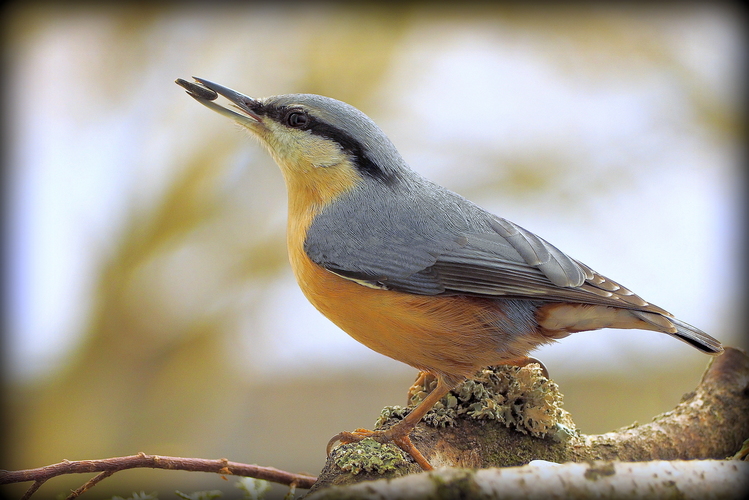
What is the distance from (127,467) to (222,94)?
136 centimetres

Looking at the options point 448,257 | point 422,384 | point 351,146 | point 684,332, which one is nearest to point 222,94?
point 351,146

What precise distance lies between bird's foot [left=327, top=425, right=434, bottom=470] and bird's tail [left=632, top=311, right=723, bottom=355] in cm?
79

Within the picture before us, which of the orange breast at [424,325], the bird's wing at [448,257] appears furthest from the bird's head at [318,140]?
the orange breast at [424,325]

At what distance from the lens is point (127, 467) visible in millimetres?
1577

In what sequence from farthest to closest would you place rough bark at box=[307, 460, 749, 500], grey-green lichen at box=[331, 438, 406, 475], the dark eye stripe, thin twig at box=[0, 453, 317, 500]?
the dark eye stripe < grey-green lichen at box=[331, 438, 406, 475] < thin twig at box=[0, 453, 317, 500] < rough bark at box=[307, 460, 749, 500]

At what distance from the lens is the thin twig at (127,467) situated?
1.51 m

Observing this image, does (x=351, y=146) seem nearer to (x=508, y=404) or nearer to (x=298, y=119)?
(x=298, y=119)

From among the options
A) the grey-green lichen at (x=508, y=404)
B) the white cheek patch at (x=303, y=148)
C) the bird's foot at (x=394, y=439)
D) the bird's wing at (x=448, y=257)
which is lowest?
the bird's foot at (x=394, y=439)

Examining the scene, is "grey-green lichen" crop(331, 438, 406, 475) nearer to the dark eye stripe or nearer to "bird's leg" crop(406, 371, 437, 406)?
"bird's leg" crop(406, 371, 437, 406)

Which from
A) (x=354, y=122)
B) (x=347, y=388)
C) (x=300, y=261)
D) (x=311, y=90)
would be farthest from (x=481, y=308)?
(x=311, y=90)

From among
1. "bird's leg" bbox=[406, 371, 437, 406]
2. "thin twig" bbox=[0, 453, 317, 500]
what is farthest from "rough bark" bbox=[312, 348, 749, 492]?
"thin twig" bbox=[0, 453, 317, 500]

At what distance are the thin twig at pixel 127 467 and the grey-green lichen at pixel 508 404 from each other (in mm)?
446

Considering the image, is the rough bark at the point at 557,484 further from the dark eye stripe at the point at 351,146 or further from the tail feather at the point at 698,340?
the dark eye stripe at the point at 351,146

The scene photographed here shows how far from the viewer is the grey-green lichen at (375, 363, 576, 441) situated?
6.56 feet
